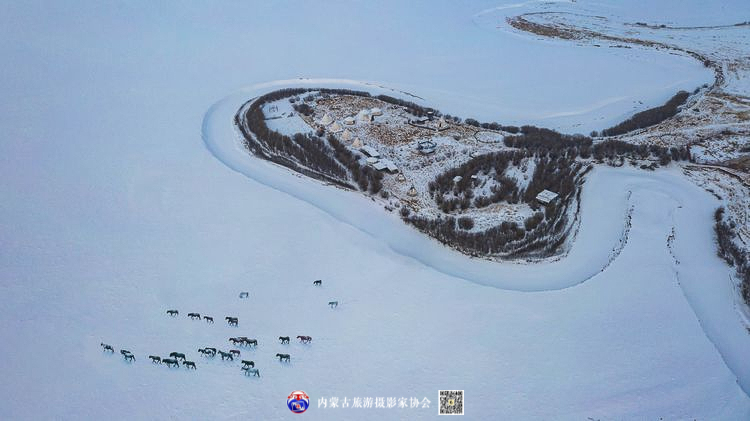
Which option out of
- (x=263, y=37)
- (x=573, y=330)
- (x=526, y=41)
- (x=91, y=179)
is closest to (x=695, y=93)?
(x=526, y=41)

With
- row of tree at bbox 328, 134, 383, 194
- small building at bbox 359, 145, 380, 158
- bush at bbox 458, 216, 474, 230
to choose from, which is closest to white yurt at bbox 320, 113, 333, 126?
row of tree at bbox 328, 134, 383, 194

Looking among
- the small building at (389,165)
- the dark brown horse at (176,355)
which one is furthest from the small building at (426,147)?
the dark brown horse at (176,355)

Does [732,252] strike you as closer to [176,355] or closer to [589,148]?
[589,148]

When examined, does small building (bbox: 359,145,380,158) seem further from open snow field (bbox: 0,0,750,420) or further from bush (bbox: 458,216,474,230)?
bush (bbox: 458,216,474,230)

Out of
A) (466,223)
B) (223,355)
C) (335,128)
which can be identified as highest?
(335,128)

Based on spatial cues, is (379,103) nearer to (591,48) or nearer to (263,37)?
(263,37)

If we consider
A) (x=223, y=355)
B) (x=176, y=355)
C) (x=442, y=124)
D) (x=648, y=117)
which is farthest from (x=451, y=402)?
(x=648, y=117)
